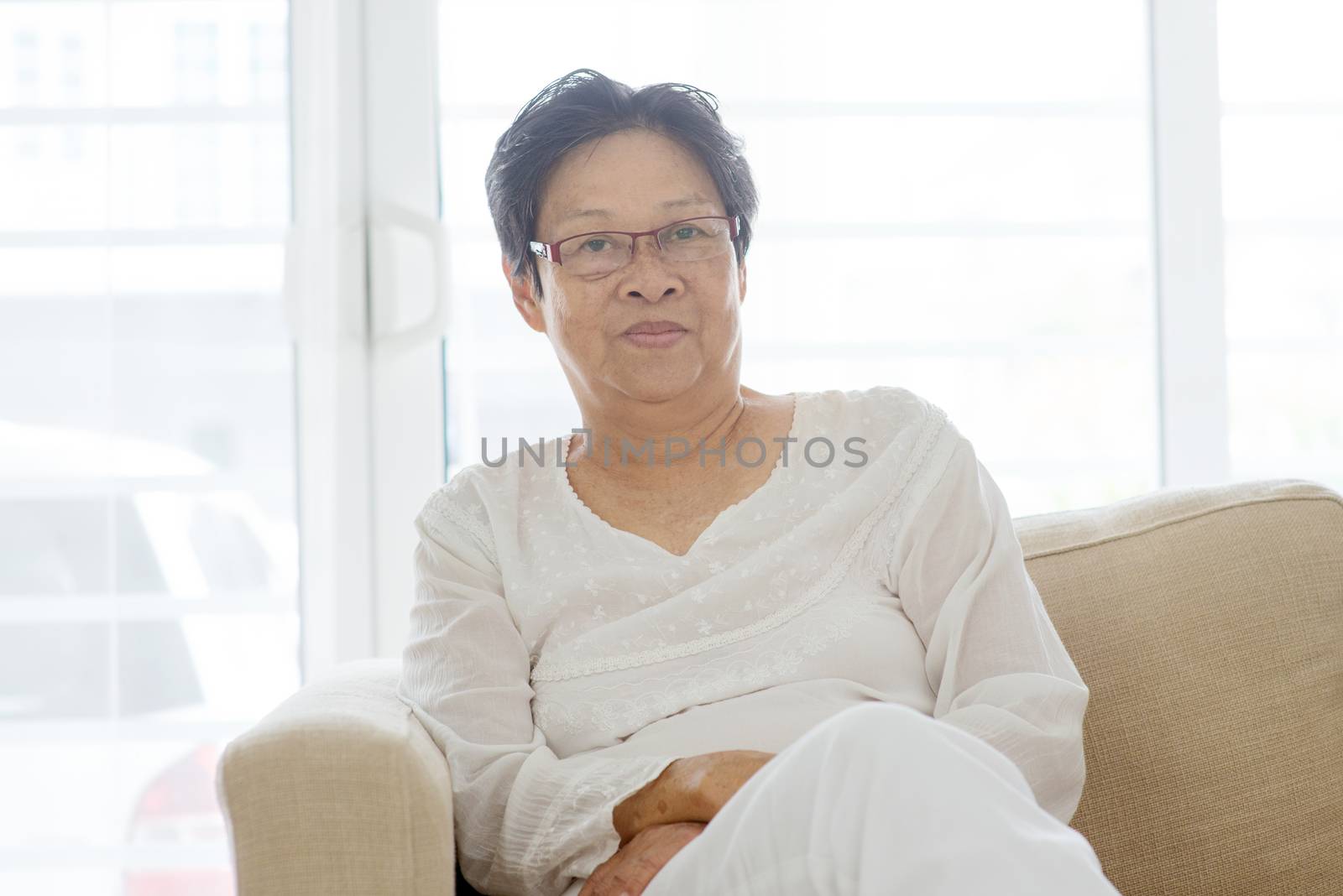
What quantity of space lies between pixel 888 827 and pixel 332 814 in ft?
1.80

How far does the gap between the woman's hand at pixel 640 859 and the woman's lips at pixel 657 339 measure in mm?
601

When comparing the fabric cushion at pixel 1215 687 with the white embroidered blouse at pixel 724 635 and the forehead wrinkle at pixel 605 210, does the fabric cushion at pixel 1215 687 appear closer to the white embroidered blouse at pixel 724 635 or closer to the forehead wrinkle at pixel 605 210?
Answer: the white embroidered blouse at pixel 724 635

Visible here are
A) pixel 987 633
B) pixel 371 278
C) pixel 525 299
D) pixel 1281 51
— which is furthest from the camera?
pixel 1281 51

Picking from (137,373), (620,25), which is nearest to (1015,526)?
(620,25)

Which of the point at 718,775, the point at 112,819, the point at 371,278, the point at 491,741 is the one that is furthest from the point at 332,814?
the point at 112,819

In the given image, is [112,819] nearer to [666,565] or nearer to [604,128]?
[666,565]

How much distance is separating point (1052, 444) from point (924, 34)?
908mm

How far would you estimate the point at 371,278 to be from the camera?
2410 mm

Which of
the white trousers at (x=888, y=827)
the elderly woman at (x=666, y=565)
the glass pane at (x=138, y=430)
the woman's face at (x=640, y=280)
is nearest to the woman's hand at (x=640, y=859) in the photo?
the elderly woman at (x=666, y=565)

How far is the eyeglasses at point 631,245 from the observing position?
5.04ft

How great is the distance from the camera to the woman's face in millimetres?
1532

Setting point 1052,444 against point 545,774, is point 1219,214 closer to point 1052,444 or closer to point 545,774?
point 1052,444

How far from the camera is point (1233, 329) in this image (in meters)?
2.53

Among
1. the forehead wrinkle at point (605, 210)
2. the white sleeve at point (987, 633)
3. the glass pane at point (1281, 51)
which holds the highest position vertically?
the glass pane at point (1281, 51)
